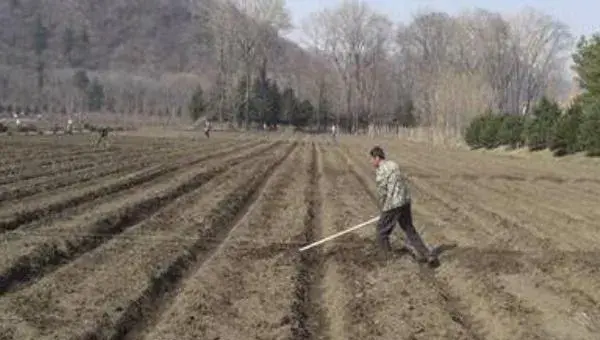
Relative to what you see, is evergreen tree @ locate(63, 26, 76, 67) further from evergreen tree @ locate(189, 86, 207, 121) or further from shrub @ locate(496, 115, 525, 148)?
shrub @ locate(496, 115, 525, 148)

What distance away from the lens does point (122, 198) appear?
1952cm

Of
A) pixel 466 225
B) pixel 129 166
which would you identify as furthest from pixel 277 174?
pixel 466 225

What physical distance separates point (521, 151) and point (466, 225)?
42.6 meters

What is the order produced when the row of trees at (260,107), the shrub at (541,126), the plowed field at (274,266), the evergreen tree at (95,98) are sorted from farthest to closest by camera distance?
the evergreen tree at (95,98), the row of trees at (260,107), the shrub at (541,126), the plowed field at (274,266)

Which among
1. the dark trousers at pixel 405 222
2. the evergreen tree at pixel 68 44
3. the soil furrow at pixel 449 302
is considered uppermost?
the evergreen tree at pixel 68 44

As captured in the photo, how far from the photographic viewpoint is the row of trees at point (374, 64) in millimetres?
105375

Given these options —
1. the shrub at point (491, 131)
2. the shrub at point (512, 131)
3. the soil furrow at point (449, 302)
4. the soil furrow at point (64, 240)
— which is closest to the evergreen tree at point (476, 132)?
the shrub at point (491, 131)

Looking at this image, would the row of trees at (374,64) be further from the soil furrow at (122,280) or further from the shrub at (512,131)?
the soil furrow at (122,280)

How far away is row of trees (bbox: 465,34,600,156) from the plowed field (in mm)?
22035

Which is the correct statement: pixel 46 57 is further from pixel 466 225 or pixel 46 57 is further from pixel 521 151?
pixel 466 225

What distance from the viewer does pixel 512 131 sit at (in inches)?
2408

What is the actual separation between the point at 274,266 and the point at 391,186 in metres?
2.02

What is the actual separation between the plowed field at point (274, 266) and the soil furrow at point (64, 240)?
0.04m

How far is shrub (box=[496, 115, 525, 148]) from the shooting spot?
2375 inches
